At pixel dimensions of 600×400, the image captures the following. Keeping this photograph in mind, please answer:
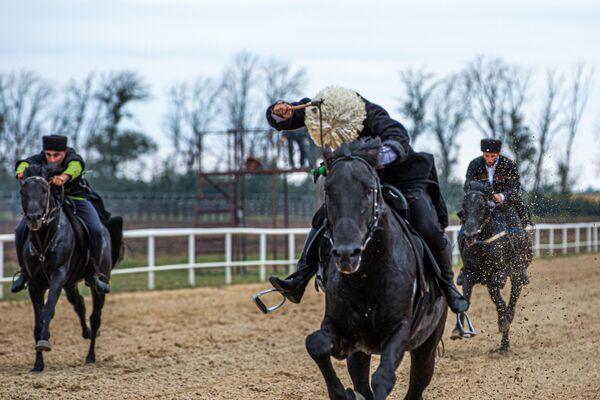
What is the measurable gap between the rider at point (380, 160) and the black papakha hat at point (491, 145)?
4032 millimetres

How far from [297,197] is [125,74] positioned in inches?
819

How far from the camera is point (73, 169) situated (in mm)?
10398

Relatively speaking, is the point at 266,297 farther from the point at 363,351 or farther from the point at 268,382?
the point at 363,351

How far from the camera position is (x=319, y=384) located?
8789mm

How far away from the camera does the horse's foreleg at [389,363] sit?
17.8 ft

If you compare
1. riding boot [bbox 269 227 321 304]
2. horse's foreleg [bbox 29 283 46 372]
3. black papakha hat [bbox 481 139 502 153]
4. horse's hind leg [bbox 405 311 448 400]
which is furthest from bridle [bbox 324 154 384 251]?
black papakha hat [bbox 481 139 502 153]

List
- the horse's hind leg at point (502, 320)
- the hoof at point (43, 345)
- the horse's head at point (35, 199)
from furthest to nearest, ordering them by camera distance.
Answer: the horse's hind leg at point (502, 320) < the horse's head at point (35, 199) < the hoof at point (43, 345)

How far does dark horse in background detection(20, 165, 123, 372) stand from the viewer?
31.4ft

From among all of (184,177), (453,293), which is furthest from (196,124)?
(453,293)

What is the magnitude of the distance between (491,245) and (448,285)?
16.1 ft

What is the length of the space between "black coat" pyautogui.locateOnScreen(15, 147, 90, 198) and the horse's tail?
3.37ft

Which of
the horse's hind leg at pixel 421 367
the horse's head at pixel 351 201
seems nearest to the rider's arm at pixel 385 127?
the horse's head at pixel 351 201

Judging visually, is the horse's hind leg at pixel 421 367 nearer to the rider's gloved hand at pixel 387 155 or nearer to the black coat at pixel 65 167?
the rider's gloved hand at pixel 387 155

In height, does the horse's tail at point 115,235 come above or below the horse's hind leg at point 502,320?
above
